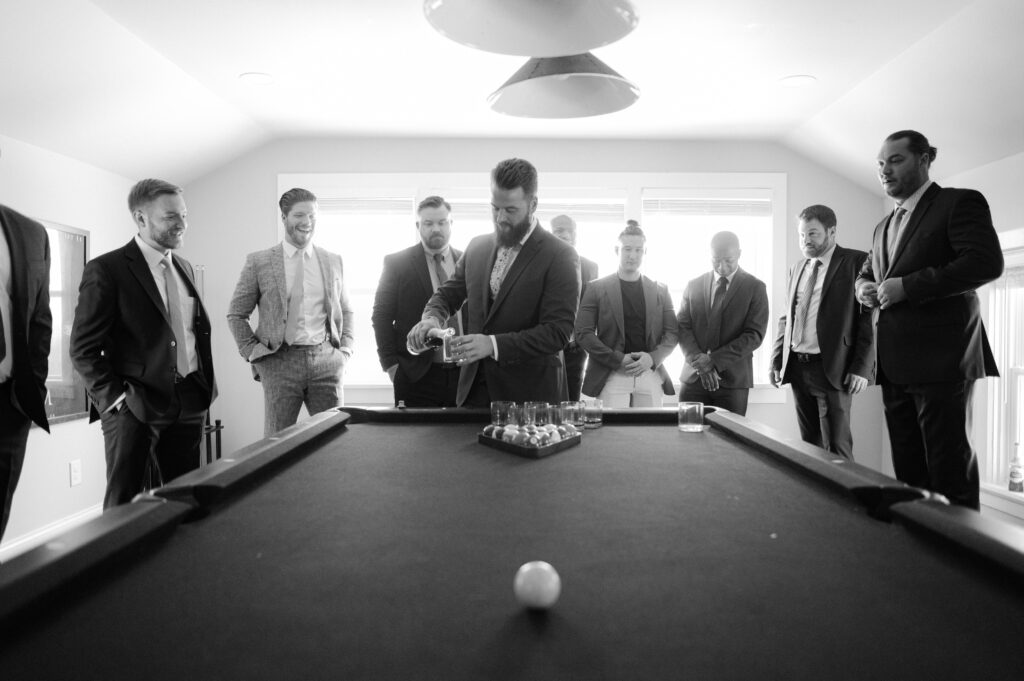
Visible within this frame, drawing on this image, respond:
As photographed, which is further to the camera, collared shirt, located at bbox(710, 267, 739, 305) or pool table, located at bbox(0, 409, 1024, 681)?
collared shirt, located at bbox(710, 267, 739, 305)

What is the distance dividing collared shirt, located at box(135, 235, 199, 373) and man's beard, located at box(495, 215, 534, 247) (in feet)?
4.34

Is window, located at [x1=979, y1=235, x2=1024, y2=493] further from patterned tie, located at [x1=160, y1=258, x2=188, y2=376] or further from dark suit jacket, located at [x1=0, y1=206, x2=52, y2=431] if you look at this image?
dark suit jacket, located at [x1=0, y1=206, x2=52, y2=431]

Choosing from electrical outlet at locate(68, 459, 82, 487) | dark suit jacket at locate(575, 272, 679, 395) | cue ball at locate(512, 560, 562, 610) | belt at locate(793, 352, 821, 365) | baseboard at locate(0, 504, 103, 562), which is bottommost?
baseboard at locate(0, 504, 103, 562)

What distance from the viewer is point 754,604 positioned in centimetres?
86

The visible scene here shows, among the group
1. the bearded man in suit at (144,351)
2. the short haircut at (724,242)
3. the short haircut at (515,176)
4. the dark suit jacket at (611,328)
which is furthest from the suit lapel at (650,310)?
the bearded man in suit at (144,351)

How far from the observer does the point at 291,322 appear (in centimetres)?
343

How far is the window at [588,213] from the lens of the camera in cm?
507

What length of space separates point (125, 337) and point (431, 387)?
1230 mm

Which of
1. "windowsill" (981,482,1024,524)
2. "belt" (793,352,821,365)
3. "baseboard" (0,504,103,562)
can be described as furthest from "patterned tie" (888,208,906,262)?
"baseboard" (0,504,103,562)

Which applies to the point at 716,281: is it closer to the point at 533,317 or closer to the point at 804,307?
the point at 804,307

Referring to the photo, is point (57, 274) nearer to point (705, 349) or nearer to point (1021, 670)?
point (705, 349)

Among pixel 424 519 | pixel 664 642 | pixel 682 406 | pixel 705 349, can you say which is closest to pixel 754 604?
pixel 664 642

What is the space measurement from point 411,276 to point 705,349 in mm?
1690

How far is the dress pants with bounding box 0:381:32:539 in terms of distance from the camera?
7.13 ft
